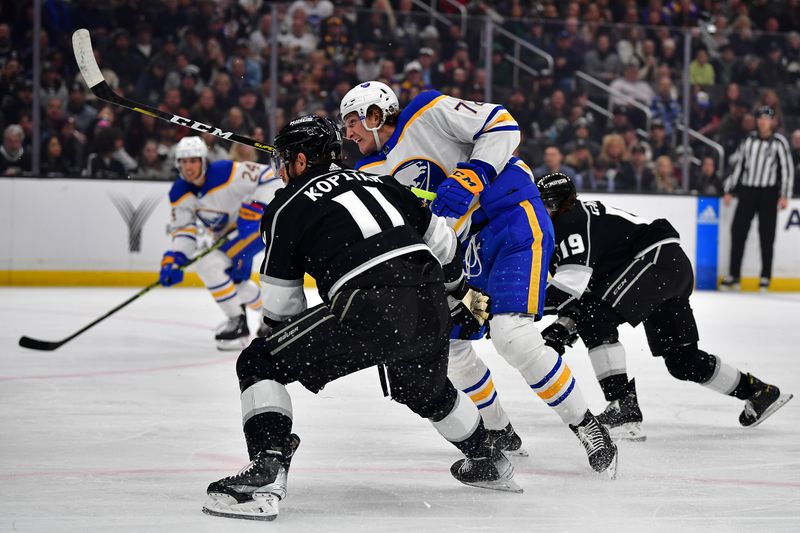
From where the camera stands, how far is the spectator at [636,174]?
9.93 meters

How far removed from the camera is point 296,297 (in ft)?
8.86

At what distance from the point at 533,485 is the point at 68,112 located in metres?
6.91

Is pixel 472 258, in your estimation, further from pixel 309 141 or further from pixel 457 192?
pixel 309 141

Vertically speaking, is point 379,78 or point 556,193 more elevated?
point 556,193

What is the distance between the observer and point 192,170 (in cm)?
639

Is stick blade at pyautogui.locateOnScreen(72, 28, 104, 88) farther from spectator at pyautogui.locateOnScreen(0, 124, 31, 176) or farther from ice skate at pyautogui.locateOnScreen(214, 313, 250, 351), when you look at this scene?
spectator at pyautogui.locateOnScreen(0, 124, 31, 176)

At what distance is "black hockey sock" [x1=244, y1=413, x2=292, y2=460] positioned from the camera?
264 centimetres

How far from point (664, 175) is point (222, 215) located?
4.78 metres

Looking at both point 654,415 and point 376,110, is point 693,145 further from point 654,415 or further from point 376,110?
point 376,110

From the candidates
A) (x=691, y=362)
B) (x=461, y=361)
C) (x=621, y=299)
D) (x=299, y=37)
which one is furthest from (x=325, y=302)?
(x=299, y=37)

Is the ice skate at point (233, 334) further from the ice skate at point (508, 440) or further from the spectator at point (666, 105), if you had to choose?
the spectator at point (666, 105)

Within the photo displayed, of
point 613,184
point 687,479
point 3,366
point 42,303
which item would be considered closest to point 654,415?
point 687,479

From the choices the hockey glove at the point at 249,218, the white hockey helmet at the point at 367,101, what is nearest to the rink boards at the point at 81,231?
the hockey glove at the point at 249,218

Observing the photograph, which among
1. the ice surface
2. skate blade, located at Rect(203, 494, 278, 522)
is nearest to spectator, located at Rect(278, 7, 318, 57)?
the ice surface
